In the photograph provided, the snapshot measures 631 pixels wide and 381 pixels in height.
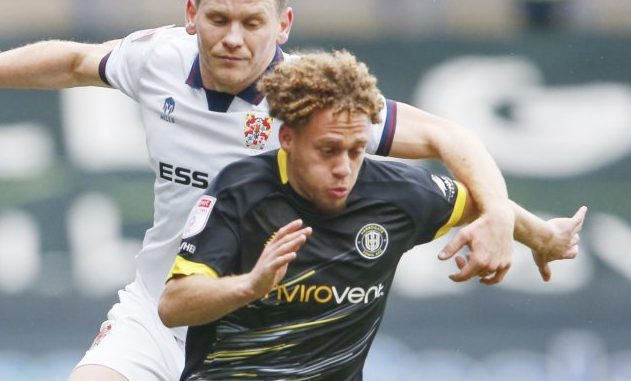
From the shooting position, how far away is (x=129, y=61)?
5801 millimetres

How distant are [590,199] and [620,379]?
1.16m

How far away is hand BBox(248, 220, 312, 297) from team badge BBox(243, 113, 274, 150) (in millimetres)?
963

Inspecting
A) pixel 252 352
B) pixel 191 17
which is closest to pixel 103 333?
pixel 252 352

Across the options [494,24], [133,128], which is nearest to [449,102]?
[494,24]

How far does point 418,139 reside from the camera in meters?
5.53

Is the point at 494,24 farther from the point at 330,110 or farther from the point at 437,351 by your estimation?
the point at 330,110

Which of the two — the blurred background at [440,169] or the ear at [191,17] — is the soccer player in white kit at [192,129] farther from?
the blurred background at [440,169]

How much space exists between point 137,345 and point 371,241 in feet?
3.79

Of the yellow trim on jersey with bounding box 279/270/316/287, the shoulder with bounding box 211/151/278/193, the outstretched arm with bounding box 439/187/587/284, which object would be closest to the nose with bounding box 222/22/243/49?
the shoulder with bounding box 211/151/278/193

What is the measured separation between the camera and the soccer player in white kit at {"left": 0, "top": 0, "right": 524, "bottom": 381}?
534cm

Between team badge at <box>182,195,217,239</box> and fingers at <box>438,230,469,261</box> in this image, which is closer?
team badge at <box>182,195,217,239</box>

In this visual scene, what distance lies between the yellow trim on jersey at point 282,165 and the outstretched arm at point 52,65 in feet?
3.85

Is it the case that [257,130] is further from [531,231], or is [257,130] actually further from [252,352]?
[531,231]

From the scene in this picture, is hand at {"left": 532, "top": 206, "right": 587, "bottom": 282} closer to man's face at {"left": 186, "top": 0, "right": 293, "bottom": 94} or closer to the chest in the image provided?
the chest
